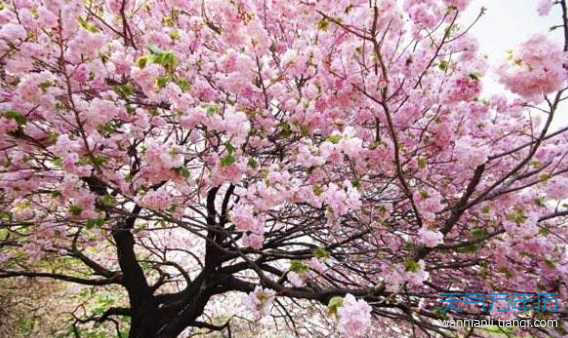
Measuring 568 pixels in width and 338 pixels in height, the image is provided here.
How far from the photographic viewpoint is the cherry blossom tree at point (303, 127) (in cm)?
243

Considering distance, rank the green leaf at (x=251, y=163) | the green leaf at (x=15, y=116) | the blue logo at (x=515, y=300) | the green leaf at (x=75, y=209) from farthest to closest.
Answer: the blue logo at (x=515, y=300)
the green leaf at (x=75, y=209)
the green leaf at (x=251, y=163)
the green leaf at (x=15, y=116)

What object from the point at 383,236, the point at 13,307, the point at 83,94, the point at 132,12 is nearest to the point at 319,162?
the point at 383,236

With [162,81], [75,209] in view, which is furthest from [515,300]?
[75,209]

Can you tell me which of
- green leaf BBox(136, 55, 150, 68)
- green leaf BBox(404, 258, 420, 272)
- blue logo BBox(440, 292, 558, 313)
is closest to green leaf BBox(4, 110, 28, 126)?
green leaf BBox(136, 55, 150, 68)

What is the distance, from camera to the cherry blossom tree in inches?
95.7

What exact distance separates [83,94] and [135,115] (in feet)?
1.53

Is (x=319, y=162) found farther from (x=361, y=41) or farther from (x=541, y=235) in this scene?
(x=541, y=235)

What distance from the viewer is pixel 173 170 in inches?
99.8

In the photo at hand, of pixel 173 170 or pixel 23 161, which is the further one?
pixel 23 161

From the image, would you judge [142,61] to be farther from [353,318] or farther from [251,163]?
[353,318]

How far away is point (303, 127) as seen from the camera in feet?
10.3

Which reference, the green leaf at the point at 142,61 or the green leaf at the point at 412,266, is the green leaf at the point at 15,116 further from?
the green leaf at the point at 412,266

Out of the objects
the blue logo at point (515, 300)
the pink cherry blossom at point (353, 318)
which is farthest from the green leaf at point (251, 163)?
the blue logo at point (515, 300)

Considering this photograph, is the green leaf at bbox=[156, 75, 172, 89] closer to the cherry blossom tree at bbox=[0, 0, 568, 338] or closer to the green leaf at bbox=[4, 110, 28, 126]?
the cherry blossom tree at bbox=[0, 0, 568, 338]
